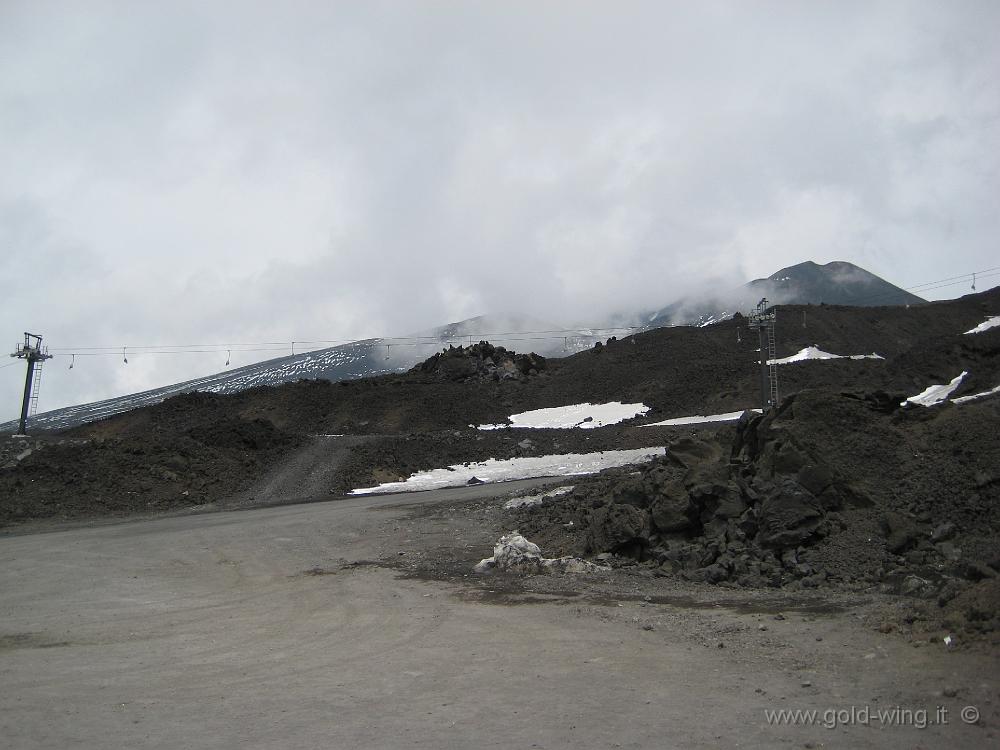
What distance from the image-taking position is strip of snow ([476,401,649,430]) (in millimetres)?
50156

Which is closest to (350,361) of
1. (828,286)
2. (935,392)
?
(828,286)

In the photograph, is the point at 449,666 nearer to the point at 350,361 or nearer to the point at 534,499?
the point at 534,499

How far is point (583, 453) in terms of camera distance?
37094mm

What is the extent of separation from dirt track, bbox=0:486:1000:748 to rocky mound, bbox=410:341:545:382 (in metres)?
52.1

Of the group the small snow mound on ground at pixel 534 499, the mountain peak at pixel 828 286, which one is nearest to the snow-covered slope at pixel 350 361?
the mountain peak at pixel 828 286

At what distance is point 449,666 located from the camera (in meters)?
7.51

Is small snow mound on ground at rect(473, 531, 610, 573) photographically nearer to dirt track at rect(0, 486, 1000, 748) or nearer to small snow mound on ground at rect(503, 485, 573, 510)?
dirt track at rect(0, 486, 1000, 748)

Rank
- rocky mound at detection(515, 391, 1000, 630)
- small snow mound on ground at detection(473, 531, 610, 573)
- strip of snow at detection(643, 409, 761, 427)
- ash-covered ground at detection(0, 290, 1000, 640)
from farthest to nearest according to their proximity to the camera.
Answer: strip of snow at detection(643, 409, 761, 427)
small snow mound on ground at detection(473, 531, 610, 573)
ash-covered ground at detection(0, 290, 1000, 640)
rocky mound at detection(515, 391, 1000, 630)

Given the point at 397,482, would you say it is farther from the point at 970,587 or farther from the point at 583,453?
the point at 970,587

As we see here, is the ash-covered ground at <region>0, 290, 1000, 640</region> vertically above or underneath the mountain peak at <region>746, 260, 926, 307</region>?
underneath

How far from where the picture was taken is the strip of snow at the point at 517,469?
32.0 meters

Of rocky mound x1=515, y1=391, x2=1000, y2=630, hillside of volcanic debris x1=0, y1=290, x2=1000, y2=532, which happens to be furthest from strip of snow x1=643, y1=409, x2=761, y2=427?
rocky mound x1=515, y1=391, x2=1000, y2=630

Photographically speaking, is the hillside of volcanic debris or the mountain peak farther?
the mountain peak

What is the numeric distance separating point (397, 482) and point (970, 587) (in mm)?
27778
